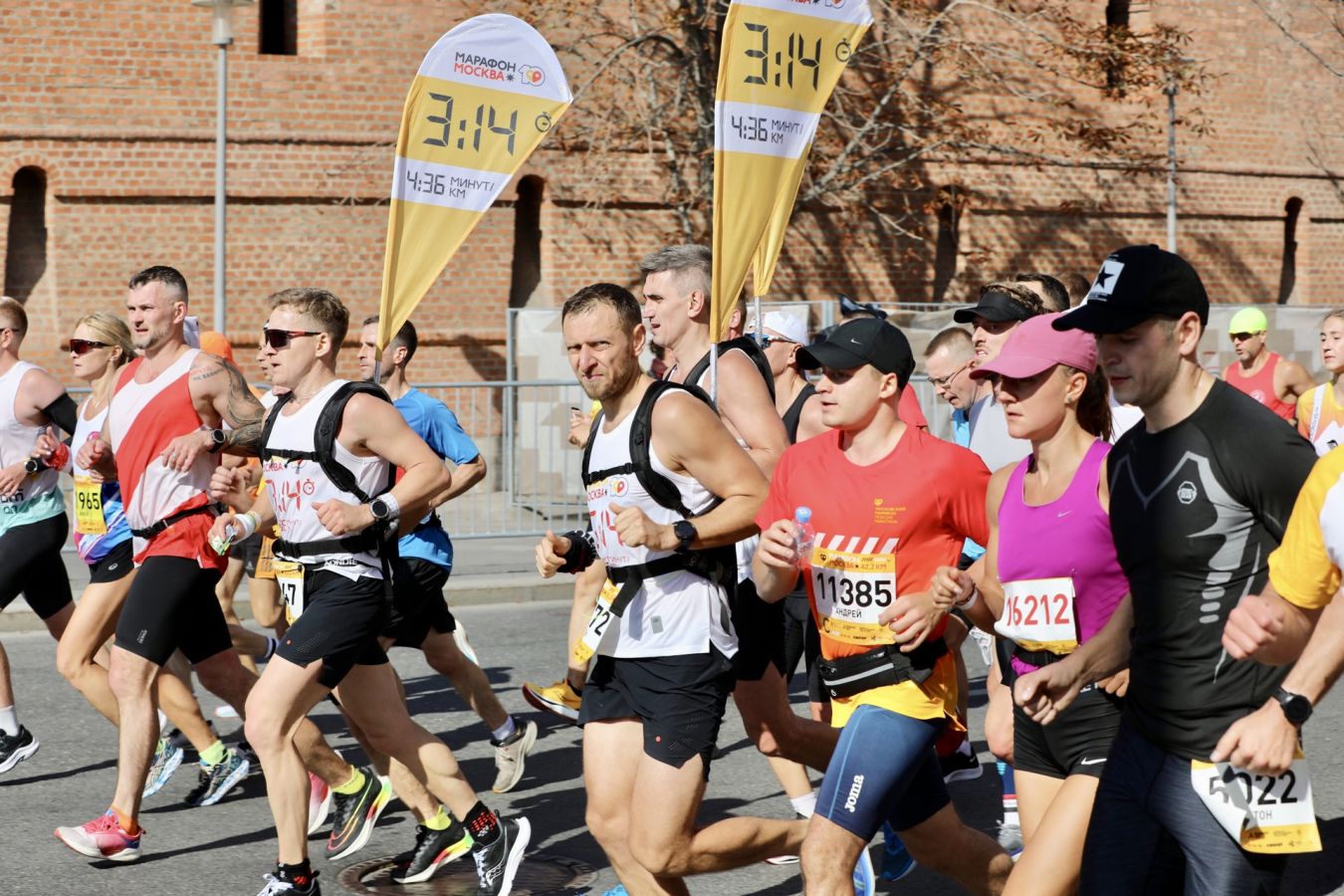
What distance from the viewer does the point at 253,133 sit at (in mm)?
18500

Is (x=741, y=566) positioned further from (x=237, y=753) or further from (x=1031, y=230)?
(x=1031, y=230)

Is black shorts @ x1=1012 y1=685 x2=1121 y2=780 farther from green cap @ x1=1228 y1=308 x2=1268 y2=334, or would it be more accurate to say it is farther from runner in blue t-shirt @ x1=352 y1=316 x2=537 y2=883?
green cap @ x1=1228 y1=308 x2=1268 y2=334

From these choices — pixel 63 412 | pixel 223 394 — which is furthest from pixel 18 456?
pixel 223 394

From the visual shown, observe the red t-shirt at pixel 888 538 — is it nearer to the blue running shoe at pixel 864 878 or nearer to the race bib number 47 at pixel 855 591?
the race bib number 47 at pixel 855 591

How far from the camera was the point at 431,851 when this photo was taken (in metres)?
6.29

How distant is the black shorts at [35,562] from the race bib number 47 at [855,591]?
15.0 feet

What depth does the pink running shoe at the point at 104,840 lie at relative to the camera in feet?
20.8

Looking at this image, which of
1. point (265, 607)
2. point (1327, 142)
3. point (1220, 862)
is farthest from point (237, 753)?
point (1327, 142)

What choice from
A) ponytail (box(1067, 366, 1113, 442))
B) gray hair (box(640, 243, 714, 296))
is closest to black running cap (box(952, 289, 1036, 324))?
gray hair (box(640, 243, 714, 296))

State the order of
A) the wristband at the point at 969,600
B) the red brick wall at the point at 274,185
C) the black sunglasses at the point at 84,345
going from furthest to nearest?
the red brick wall at the point at 274,185 → the black sunglasses at the point at 84,345 → the wristband at the point at 969,600

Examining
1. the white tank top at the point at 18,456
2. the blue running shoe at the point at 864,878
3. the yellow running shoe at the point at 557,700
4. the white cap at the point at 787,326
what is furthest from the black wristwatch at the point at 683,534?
the white tank top at the point at 18,456

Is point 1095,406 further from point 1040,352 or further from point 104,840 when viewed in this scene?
point 104,840

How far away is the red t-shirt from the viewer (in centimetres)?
475

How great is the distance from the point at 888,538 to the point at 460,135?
10.5ft
